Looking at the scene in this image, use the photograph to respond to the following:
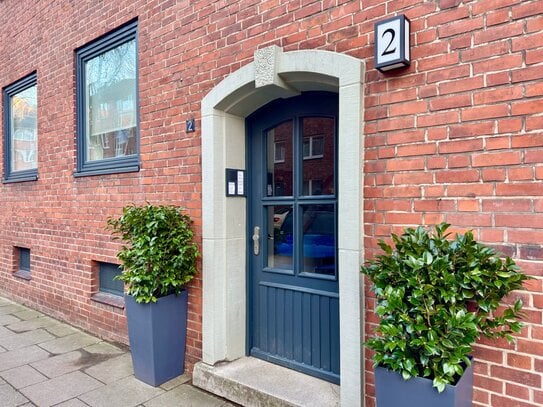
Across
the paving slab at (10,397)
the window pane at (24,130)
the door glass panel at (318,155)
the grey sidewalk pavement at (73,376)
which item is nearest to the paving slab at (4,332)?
the grey sidewalk pavement at (73,376)

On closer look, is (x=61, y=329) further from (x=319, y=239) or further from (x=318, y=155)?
(x=318, y=155)

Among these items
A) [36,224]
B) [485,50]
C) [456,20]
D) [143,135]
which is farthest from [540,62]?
[36,224]

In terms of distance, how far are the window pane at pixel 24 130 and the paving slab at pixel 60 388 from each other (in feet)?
11.9

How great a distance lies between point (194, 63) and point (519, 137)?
261cm

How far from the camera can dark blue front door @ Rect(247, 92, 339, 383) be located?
310cm

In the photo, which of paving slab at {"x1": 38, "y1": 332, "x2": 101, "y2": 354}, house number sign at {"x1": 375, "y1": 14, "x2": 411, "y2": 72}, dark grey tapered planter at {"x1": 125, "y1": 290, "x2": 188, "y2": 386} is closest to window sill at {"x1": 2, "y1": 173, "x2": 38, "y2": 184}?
paving slab at {"x1": 38, "y1": 332, "x2": 101, "y2": 354}

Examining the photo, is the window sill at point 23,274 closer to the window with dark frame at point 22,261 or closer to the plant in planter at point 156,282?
the window with dark frame at point 22,261

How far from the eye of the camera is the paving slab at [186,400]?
10.1 ft

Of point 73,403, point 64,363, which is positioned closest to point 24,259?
point 64,363

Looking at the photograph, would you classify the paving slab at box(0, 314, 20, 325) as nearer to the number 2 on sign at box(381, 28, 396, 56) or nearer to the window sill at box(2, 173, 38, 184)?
the window sill at box(2, 173, 38, 184)

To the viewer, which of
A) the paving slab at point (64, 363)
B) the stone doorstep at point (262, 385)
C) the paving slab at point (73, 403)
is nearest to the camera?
the stone doorstep at point (262, 385)

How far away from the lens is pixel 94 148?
4980 millimetres

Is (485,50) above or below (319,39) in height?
below

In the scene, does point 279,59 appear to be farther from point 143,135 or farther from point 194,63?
point 143,135
